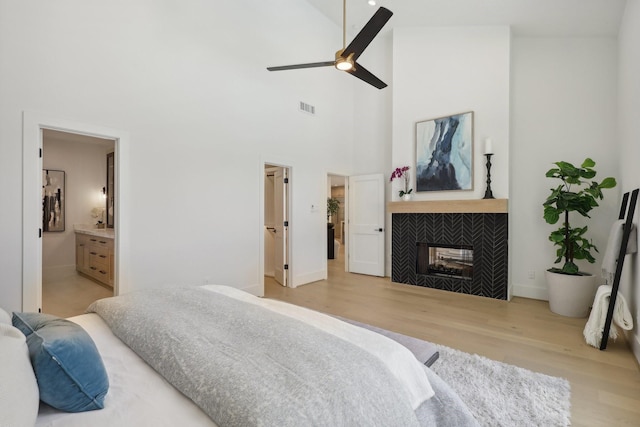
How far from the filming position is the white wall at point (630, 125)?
8.84 ft

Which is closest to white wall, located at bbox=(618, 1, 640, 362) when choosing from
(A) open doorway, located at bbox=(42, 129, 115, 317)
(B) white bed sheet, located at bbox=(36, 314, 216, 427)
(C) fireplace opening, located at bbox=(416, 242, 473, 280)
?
(C) fireplace opening, located at bbox=(416, 242, 473, 280)

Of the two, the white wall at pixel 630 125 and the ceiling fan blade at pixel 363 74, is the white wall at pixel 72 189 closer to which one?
the ceiling fan blade at pixel 363 74

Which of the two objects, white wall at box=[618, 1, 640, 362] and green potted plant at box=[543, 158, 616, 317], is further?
green potted plant at box=[543, 158, 616, 317]

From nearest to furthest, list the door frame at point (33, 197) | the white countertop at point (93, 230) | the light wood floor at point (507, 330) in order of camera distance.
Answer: the light wood floor at point (507, 330) → the door frame at point (33, 197) → the white countertop at point (93, 230)

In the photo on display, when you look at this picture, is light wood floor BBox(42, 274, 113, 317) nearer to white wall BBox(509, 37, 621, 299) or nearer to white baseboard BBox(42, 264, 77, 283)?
white baseboard BBox(42, 264, 77, 283)

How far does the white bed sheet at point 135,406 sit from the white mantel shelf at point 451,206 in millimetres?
4400

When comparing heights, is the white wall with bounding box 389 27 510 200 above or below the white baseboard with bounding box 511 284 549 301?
above

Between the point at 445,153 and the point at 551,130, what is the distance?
1.41 meters

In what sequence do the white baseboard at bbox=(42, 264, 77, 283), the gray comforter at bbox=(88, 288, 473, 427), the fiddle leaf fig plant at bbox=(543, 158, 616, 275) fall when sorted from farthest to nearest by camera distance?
the white baseboard at bbox=(42, 264, 77, 283)
the fiddle leaf fig plant at bbox=(543, 158, 616, 275)
the gray comforter at bbox=(88, 288, 473, 427)

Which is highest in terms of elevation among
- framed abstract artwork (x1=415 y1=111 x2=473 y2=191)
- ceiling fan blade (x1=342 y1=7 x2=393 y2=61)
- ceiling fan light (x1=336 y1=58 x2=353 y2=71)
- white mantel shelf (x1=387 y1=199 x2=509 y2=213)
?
ceiling fan blade (x1=342 y1=7 x2=393 y2=61)

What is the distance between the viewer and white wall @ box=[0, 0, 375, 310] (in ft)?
8.60

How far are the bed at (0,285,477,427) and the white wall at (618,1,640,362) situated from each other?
2662 millimetres

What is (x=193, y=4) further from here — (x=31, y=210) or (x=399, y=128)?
(x=399, y=128)

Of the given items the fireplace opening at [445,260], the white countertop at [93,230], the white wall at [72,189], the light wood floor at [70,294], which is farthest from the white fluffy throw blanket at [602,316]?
the white wall at [72,189]
